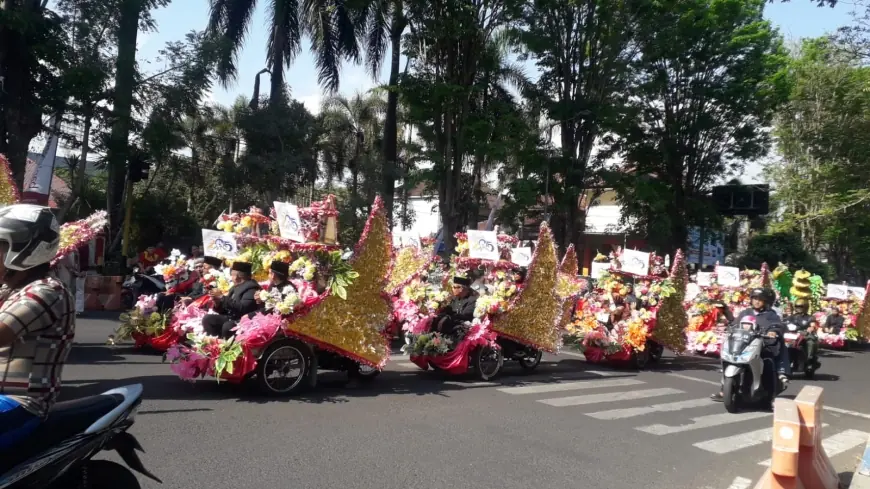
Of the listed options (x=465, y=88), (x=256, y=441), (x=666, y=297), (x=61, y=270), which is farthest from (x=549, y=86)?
(x=256, y=441)

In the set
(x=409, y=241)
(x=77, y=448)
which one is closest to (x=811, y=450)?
(x=77, y=448)

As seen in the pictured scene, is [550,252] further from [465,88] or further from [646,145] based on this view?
[646,145]

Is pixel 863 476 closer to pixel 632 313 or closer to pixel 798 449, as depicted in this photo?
pixel 798 449

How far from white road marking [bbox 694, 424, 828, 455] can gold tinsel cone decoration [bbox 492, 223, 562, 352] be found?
357cm

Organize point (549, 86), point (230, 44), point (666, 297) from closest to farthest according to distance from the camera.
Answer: point (666, 297)
point (230, 44)
point (549, 86)

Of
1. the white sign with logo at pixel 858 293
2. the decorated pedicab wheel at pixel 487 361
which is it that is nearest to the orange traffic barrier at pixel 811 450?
the decorated pedicab wheel at pixel 487 361

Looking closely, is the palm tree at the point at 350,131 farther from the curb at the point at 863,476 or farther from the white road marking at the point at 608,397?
the curb at the point at 863,476

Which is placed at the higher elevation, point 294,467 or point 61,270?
point 61,270

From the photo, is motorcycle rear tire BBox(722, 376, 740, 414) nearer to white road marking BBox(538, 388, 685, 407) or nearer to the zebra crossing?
the zebra crossing

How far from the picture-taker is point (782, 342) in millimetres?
9047

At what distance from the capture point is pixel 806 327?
45.1ft

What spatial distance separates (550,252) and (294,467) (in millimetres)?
6528

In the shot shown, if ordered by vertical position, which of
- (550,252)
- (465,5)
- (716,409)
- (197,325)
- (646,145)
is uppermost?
(465,5)

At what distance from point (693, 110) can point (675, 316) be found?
1610 cm
